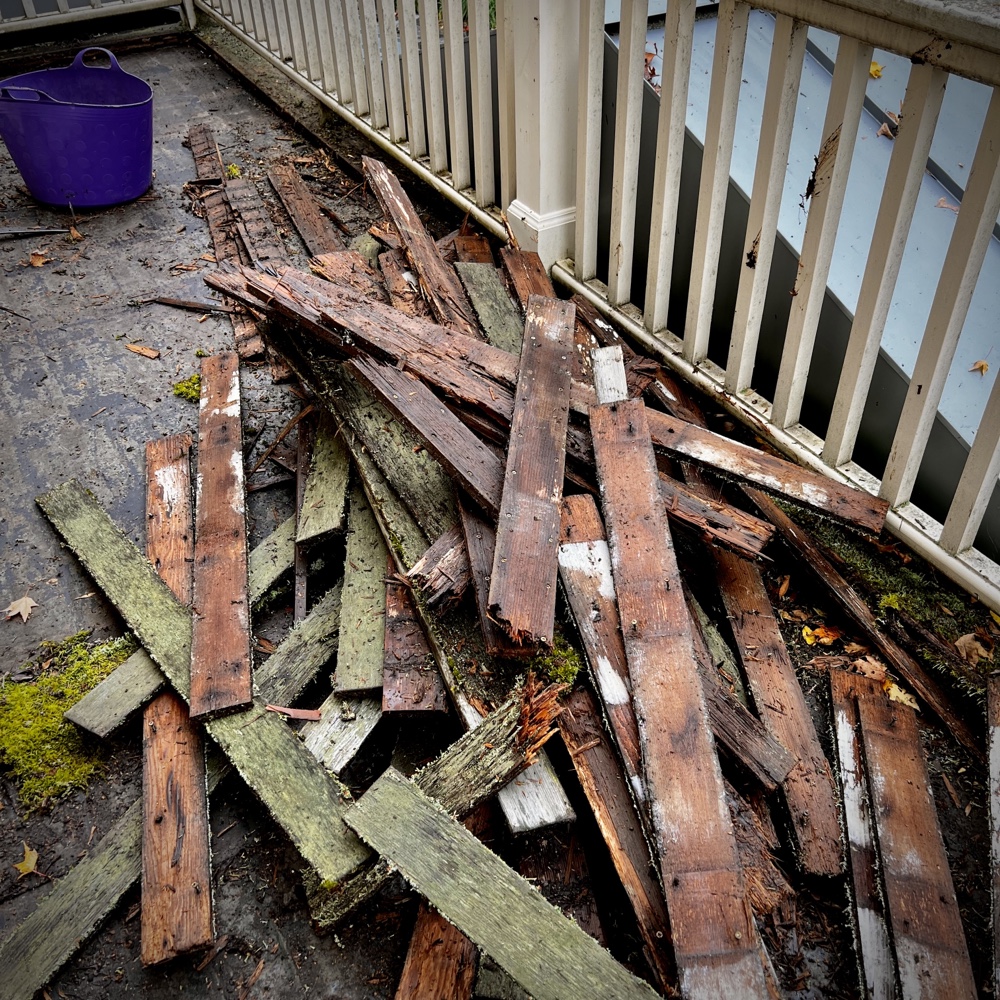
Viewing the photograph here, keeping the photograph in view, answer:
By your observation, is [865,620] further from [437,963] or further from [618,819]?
[437,963]

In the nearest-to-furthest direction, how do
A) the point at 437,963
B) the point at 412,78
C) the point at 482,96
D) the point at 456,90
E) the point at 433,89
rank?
the point at 437,963 → the point at 482,96 → the point at 456,90 → the point at 433,89 → the point at 412,78

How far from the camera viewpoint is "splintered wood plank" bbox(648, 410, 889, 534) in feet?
8.95

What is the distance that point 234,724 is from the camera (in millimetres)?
2338

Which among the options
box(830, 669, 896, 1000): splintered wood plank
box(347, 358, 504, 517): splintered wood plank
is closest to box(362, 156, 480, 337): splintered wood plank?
box(347, 358, 504, 517): splintered wood plank

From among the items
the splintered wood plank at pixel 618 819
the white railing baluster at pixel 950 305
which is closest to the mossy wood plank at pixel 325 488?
the splintered wood plank at pixel 618 819

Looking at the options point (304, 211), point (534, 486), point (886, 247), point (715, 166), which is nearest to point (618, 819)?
point (534, 486)

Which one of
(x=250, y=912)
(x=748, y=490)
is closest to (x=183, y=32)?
(x=748, y=490)

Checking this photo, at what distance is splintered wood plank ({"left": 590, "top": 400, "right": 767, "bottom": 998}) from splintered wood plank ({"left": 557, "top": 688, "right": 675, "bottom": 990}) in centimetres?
9

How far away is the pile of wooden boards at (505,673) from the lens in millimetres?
1932

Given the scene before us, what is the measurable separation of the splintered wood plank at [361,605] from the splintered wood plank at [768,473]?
1.07 m

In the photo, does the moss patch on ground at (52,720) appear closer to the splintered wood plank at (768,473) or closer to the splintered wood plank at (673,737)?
the splintered wood plank at (673,737)

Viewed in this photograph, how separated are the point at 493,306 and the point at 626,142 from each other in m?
0.90

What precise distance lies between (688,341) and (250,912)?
107 inches

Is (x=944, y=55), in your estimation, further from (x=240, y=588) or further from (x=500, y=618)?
(x=240, y=588)
